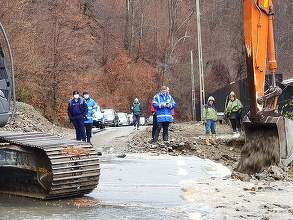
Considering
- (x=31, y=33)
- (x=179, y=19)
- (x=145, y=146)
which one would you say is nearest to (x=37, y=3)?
(x=31, y=33)

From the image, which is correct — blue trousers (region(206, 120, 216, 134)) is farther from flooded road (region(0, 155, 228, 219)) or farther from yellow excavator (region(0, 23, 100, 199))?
yellow excavator (region(0, 23, 100, 199))

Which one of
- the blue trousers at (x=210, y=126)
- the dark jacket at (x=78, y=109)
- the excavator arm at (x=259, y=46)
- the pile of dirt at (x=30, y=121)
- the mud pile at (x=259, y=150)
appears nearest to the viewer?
the mud pile at (x=259, y=150)

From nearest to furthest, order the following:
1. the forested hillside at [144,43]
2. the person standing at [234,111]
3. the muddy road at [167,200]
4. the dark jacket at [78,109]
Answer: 1. the muddy road at [167,200]
2. the dark jacket at [78,109]
3. the person standing at [234,111]
4. the forested hillside at [144,43]

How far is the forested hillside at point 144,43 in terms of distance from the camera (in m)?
46.7

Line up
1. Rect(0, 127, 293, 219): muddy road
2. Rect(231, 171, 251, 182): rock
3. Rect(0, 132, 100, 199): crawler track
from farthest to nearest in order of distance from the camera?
Rect(231, 171, 251, 182): rock, Rect(0, 132, 100, 199): crawler track, Rect(0, 127, 293, 219): muddy road

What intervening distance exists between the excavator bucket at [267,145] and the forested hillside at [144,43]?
30190mm

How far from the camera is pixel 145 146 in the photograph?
18438mm

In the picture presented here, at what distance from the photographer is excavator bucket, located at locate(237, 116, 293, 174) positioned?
11719mm

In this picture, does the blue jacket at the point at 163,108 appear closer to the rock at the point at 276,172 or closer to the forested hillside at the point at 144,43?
the rock at the point at 276,172

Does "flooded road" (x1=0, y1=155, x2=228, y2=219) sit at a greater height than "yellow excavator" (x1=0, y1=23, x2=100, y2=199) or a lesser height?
lesser

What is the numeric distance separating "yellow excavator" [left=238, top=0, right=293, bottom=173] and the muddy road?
0.79m

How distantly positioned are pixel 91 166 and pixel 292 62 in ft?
169

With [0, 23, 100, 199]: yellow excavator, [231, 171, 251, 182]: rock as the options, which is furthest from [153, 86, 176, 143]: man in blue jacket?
[0, 23, 100, 199]: yellow excavator

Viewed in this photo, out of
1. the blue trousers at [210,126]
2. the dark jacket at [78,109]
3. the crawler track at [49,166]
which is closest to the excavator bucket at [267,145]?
the crawler track at [49,166]
